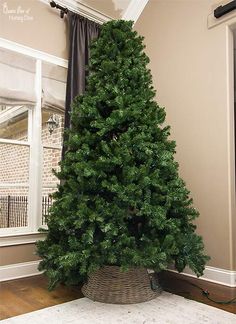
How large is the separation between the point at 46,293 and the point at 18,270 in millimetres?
547

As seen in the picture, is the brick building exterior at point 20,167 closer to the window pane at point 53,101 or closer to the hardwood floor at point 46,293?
the window pane at point 53,101

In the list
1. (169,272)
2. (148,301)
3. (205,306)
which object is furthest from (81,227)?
(169,272)

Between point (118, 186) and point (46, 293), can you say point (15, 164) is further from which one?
point (118, 186)

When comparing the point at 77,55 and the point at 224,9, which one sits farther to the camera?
the point at 77,55

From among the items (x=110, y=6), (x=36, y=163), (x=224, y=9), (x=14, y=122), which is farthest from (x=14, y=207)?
(x=224, y=9)

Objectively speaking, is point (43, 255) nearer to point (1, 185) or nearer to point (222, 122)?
point (1, 185)

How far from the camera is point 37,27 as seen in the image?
3000 mm

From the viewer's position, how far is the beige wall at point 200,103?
8.74 feet

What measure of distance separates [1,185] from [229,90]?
217 cm

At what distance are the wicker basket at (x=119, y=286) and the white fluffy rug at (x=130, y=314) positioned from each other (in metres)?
0.05

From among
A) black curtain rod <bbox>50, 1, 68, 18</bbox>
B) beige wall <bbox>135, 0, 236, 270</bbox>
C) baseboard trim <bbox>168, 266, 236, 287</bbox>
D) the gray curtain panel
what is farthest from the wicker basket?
black curtain rod <bbox>50, 1, 68, 18</bbox>

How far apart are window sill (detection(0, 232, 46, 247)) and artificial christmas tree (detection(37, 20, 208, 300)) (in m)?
0.49

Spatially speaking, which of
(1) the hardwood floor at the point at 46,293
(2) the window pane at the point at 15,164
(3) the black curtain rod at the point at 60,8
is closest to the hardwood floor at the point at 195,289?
(1) the hardwood floor at the point at 46,293

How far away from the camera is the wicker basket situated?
208 cm
